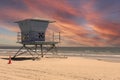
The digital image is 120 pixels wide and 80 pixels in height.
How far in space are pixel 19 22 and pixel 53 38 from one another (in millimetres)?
5522

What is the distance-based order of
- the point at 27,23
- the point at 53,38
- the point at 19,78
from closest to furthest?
the point at 19,78 → the point at 27,23 → the point at 53,38

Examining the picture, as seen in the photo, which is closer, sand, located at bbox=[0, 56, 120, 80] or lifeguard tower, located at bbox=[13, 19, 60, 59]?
sand, located at bbox=[0, 56, 120, 80]

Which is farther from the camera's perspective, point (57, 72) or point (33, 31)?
point (33, 31)

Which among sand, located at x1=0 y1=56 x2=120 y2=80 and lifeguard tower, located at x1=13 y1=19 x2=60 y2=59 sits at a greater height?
lifeguard tower, located at x1=13 y1=19 x2=60 y2=59

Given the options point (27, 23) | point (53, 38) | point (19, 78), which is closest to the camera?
point (19, 78)

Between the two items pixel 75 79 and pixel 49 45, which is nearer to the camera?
pixel 75 79

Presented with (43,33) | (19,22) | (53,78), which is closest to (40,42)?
(43,33)

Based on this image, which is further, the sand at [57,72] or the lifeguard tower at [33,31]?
the lifeguard tower at [33,31]

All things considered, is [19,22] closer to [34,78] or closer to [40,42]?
[40,42]

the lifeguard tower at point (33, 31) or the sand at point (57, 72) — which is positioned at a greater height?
the lifeguard tower at point (33, 31)

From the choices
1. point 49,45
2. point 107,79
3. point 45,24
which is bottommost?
point 107,79

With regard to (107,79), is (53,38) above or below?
above

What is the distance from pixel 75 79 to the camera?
56.4 feet

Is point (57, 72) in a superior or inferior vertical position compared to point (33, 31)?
inferior
